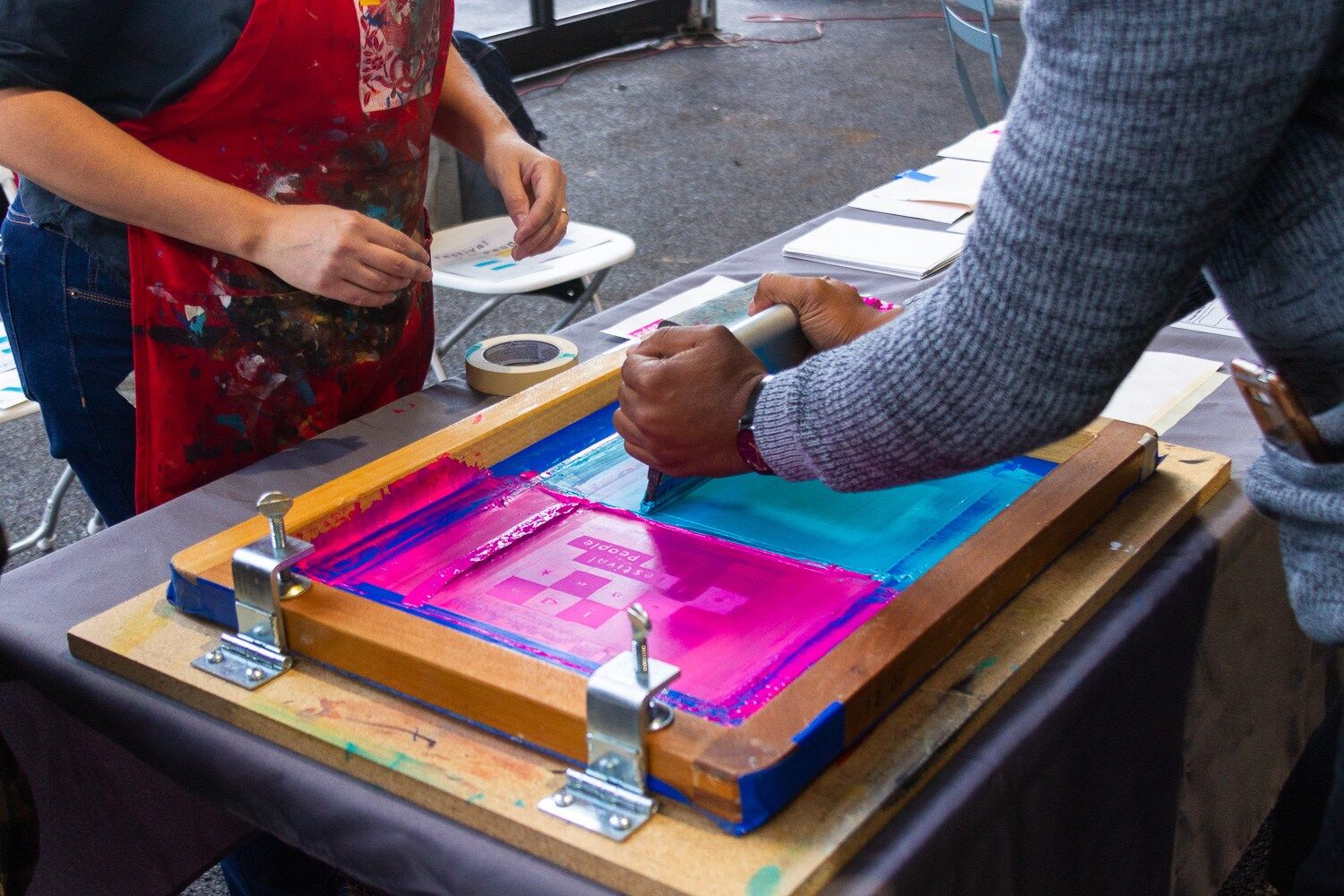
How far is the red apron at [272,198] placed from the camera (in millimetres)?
1088

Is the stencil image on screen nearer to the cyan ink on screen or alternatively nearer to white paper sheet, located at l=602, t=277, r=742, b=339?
the cyan ink on screen

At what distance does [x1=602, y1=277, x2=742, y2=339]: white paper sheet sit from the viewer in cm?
146

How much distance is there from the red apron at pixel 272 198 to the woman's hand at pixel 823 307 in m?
0.38

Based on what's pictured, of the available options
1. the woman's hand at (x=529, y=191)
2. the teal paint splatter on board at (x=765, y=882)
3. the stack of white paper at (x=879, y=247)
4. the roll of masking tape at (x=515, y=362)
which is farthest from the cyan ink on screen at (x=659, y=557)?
the stack of white paper at (x=879, y=247)

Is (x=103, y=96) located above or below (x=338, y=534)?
above

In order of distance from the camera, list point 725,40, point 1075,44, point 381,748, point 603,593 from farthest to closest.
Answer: point 725,40
point 603,593
point 381,748
point 1075,44

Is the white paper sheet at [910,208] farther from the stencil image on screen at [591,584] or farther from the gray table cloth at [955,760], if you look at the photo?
the stencil image on screen at [591,584]

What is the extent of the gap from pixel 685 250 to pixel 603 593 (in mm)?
2992

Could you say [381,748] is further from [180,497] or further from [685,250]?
[685,250]

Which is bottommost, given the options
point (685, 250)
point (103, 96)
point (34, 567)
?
point (685, 250)

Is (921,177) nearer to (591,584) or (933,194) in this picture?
(933,194)

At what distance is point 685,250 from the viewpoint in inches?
149

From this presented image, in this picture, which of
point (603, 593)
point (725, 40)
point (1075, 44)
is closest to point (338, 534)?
point (603, 593)

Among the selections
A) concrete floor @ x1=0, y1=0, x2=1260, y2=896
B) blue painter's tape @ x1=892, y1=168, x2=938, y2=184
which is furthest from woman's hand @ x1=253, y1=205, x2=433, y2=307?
concrete floor @ x1=0, y1=0, x2=1260, y2=896
